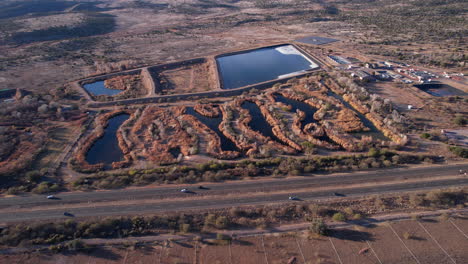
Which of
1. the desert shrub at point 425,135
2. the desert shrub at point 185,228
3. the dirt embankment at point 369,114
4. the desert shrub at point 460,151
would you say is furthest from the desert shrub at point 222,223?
the desert shrub at point 425,135

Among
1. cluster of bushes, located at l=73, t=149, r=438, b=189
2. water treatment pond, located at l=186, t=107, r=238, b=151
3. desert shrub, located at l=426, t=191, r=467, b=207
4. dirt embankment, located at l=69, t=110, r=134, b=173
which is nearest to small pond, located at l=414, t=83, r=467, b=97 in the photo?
cluster of bushes, located at l=73, t=149, r=438, b=189

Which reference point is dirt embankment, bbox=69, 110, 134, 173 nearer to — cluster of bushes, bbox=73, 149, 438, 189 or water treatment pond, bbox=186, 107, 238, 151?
cluster of bushes, bbox=73, 149, 438, 189

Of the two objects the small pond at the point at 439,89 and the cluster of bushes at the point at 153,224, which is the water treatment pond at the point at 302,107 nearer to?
the cluster of bushes at the point at 153,224

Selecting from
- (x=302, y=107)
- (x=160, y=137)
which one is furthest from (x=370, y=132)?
(x=160, y=137)

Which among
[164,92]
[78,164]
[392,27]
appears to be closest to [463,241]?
[78,164]

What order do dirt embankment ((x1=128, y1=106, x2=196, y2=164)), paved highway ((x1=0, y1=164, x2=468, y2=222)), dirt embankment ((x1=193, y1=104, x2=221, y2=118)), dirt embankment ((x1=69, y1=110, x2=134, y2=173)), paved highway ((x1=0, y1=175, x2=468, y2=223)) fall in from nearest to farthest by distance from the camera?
paved highway ((x1=0, y1=175, x2=468, y2=223)) < paved highway ((x1=0, y1=164, x2=468, y2=222)) < dirt embankment ((x1=69, y1=110, x2=134, y2=173)) < dirt embankment ((x1=128, y1=106, x2=196, y2=164)) < dirt embankment ((x1=193, y1=104, x2=221, y2=118))

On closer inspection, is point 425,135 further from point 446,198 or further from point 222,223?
point 222,223
